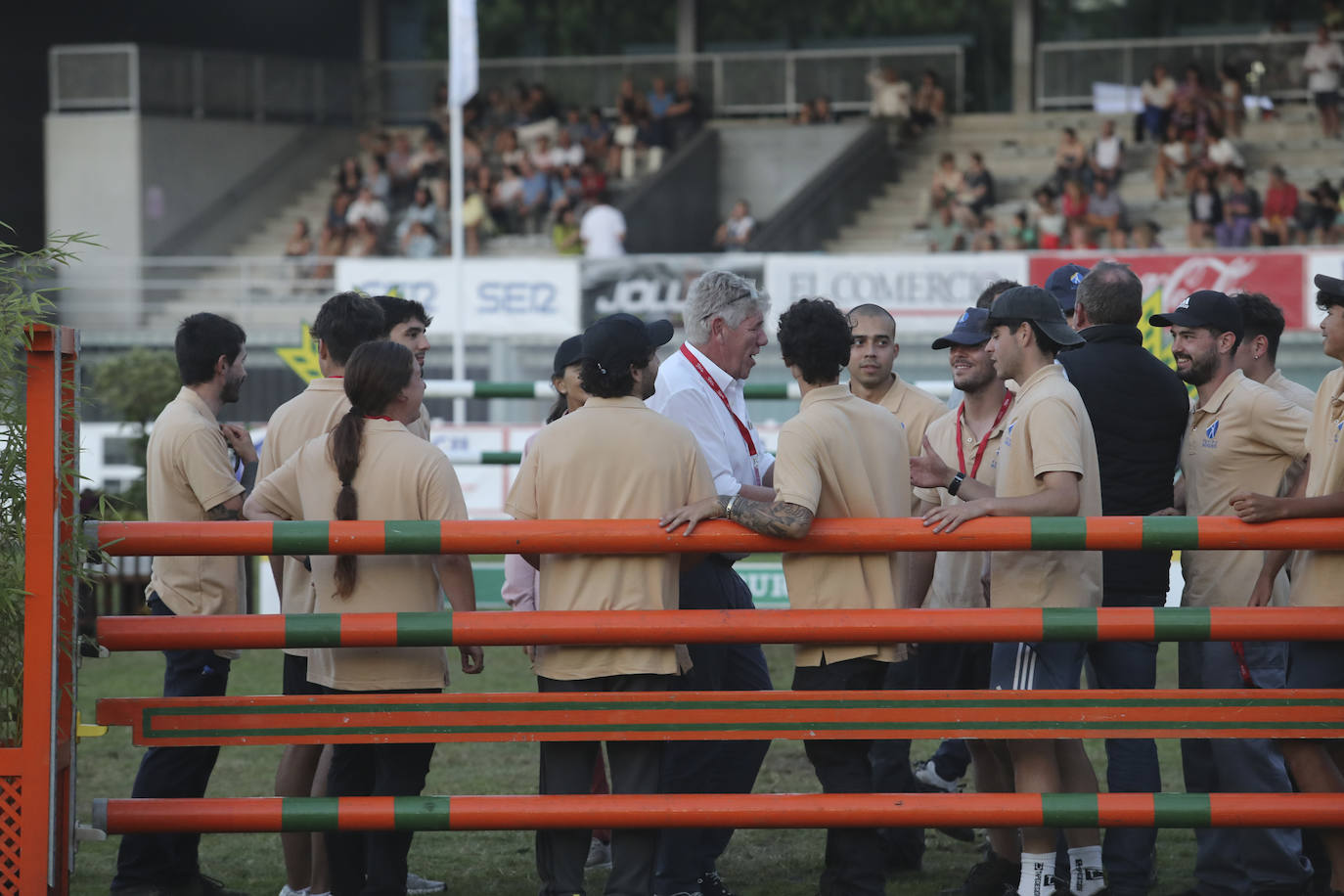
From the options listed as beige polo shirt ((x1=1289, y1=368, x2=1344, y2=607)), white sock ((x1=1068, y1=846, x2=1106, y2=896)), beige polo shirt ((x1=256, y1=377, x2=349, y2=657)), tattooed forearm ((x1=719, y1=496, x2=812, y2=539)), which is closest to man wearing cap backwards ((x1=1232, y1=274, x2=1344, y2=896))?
beige polo shirt ((x1=1289, y1=368, x2=1344, y2=607))

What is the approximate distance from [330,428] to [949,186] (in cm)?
1958

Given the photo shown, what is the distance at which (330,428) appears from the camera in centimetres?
558

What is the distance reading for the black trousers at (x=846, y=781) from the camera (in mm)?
5082

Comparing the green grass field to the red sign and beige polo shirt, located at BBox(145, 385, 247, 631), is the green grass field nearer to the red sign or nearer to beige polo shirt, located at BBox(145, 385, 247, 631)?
beige polo shirt, located at BBox(145, 385, 247, 631)

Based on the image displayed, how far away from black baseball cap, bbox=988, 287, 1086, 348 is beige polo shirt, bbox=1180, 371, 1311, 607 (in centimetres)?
68

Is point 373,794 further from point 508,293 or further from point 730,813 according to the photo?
point 508,293

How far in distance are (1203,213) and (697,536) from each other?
1845 cm

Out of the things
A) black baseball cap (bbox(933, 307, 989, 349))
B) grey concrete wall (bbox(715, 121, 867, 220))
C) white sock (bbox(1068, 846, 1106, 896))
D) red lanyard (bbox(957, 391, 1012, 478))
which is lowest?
white sock (bbox(1068, 846, 1106, 896))

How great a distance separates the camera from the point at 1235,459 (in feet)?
18.7

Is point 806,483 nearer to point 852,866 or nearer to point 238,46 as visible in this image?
point 852,866

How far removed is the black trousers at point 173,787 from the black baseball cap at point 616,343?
1.70 metres

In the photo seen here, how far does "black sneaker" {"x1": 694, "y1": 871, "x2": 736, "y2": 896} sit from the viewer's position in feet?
19.0

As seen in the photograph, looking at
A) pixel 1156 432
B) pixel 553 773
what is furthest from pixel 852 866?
pixel 1156 432

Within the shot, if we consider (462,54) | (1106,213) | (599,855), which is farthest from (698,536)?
(1106,213)
